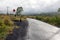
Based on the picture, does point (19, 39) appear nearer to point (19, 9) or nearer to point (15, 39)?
point (15, 39)

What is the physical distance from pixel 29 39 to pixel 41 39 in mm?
952

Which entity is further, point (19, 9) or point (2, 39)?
point (19, 9)

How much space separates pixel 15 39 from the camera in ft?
53.7

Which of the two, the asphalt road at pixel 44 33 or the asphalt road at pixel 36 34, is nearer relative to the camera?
the asphalt road at pixel 36 34

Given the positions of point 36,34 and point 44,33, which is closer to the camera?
point 36,34

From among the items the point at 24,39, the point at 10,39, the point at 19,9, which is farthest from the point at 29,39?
the point at 19,9

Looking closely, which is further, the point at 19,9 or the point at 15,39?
the point at 19,9

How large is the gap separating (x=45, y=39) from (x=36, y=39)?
2.23 feet

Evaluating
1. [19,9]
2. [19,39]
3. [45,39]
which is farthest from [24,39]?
[19,9]

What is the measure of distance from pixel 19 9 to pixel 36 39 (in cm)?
13907

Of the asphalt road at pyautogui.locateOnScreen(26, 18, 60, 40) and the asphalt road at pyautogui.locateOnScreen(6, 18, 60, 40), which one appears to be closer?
the asphalt road at pyautogui.locateOnScreen(6, 18, 60, 40)

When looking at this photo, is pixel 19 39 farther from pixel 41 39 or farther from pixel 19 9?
pixel 19 9

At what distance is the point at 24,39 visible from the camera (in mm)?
16266

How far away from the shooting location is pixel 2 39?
17.2 metres
